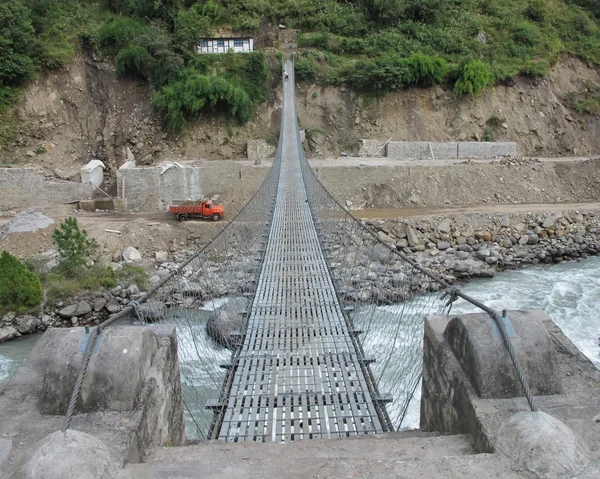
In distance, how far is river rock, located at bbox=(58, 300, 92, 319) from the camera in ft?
24.6

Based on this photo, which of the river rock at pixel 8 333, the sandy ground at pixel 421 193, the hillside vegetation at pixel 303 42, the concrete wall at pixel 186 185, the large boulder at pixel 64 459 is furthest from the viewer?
the hillside vegetation at pixel 303 42

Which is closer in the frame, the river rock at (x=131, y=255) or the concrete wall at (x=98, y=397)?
the concrete wall at (x=98, y=397)

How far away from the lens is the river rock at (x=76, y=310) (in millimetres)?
7508

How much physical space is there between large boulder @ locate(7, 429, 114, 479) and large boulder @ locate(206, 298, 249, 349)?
8.78 feet

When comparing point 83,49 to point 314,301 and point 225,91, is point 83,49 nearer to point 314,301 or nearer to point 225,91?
point 225,91

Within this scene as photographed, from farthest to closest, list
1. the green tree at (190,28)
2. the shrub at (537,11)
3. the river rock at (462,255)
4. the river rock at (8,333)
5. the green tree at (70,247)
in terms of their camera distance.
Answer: the shrub at (537,11), the green tree at (190,28), the river rock at (462,255), the green tree at (70,247), the river rock at (8,333)

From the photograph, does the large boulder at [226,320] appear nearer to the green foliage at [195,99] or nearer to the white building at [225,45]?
the green foliage at [195,99]

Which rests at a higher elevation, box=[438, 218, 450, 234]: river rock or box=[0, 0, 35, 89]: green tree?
box=[0, 0, 35, 89]: green tree

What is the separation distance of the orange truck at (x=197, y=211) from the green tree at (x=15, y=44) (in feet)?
22.8

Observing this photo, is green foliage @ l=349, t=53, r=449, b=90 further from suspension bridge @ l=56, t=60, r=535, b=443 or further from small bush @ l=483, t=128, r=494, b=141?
suspension bridge @ l=56, t=60, r=535, b=443

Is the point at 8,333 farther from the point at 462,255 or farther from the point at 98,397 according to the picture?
the point at 462,255

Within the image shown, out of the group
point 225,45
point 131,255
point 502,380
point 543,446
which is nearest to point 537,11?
point 225,45

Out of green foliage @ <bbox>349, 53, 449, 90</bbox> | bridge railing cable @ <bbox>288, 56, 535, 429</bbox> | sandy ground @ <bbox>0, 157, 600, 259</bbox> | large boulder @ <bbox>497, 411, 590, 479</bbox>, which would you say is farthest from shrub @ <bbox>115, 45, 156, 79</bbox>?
large boulder @ <bbox>497, 411, 590, 479</bbox>

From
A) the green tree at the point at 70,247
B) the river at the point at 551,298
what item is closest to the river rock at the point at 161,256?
the green tree at the point at 70,247
